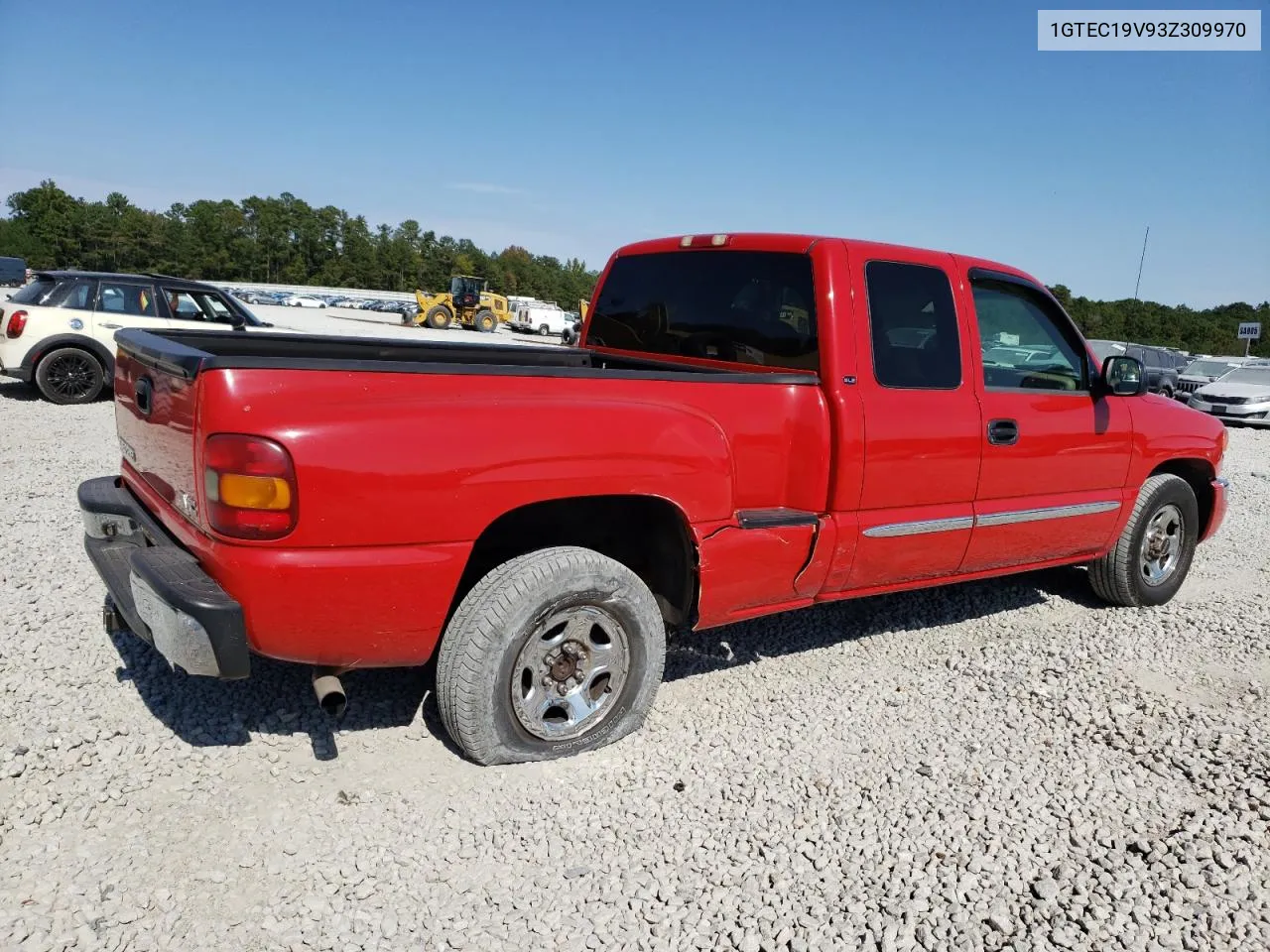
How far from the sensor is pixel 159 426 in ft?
9.55

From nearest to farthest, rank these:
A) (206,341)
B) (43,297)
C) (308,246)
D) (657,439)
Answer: (657,439) < (206,341) < (43,297) < (308,246)

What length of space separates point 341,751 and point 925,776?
2093 mm

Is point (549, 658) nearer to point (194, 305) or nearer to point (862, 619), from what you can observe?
point (862, 619)

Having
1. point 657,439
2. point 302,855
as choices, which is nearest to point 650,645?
point 657,439

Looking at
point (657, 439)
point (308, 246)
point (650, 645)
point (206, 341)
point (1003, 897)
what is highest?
point (308, 246)

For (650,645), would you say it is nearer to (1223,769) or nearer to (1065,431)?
(1223,769)

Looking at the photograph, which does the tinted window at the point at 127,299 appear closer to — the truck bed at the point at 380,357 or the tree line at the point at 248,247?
the truck bed at the point at 380,357

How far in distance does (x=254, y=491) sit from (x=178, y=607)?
396 mm

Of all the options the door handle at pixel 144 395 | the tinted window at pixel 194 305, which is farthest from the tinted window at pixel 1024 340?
the tinted window at pixel 194 305

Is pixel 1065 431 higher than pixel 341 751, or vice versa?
pixel 1065 431

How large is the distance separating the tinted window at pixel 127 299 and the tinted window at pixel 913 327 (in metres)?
9.91

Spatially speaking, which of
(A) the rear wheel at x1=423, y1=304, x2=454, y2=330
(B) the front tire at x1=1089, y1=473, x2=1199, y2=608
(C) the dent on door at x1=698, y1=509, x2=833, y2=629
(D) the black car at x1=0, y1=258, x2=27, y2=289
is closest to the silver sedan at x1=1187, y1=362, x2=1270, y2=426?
(B) the front tire at x1=1089, y1=473, x2=1199, y2=608

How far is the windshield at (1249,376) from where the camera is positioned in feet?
60.1

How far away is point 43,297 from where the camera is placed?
10289 millimetres
